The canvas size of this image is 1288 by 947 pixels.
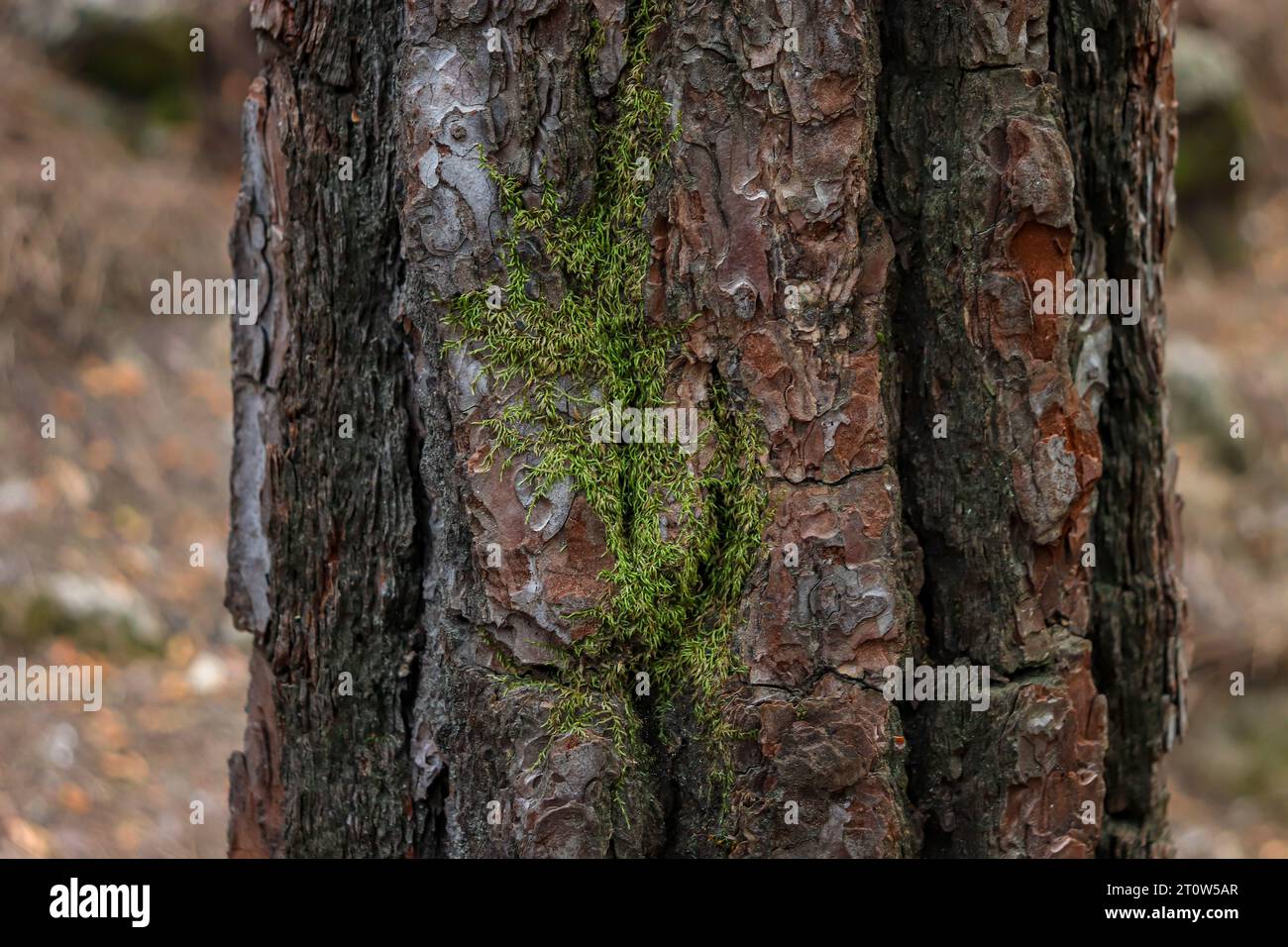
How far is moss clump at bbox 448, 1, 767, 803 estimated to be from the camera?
147 centimetres

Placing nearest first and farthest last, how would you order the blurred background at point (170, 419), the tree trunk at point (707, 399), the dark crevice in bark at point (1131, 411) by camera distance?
the tree trunk at point (707, 399), the dark crevice in bark at point (1131, 411), the blurred background at point (170, 419)

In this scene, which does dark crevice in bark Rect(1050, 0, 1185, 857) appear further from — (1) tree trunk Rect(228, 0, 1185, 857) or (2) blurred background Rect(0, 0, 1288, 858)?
(2) blurred background Rect(0, 0, 1288, 858)

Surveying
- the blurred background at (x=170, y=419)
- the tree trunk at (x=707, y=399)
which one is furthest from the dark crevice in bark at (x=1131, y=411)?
the blurred background at (x=170, y=419)

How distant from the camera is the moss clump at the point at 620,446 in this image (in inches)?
57.9

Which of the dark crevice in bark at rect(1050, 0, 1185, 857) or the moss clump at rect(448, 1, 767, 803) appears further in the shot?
the dark crevice in bark at rect(1050, 0, 1185, 857)

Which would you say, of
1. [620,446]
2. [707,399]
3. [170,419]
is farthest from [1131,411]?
[170,419]

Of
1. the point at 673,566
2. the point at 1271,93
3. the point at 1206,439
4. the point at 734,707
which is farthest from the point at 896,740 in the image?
the point at 1271,93

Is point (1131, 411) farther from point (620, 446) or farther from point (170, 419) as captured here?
point (170, 419)

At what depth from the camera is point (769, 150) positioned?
141 cm

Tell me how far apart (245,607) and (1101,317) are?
142 cm

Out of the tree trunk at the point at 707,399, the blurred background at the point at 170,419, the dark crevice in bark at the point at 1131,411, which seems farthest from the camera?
the blurred background at the point at 170,419

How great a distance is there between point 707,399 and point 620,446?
137 mm

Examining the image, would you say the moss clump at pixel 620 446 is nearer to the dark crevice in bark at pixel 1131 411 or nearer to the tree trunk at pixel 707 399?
the tree trunk at pixel 707 399

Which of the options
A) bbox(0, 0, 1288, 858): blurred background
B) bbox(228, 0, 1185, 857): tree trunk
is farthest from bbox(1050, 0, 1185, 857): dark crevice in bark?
bbox(0, 0, 1288, 858): blurred background
